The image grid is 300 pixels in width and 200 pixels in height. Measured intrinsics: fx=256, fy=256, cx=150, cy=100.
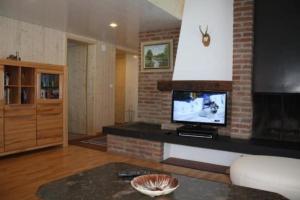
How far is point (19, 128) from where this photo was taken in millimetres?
3799

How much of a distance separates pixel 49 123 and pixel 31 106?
1.45 ft

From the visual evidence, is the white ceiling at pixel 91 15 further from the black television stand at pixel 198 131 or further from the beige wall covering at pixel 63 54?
the black television stand at pixel 198 131

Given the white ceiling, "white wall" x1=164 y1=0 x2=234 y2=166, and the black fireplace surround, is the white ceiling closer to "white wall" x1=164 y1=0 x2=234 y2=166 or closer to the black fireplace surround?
"white wall" x1=164 y1=0 x2=234 y2=166

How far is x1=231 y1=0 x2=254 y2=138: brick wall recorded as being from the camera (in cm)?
325

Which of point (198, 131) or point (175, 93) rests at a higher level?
point (175, 93)

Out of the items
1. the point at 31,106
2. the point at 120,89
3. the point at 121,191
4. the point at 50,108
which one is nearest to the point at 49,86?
the point at 50,108

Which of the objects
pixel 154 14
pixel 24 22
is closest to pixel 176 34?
pixel 154 14

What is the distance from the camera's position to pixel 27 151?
4145mm

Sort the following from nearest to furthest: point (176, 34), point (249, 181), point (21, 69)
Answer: point (249, 181) → point (21, 69) → point (176, 34)

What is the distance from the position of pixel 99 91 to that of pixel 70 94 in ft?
2.56

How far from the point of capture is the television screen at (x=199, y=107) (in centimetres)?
344

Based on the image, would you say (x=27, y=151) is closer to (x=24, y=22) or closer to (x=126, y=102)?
(x=24, y=22)

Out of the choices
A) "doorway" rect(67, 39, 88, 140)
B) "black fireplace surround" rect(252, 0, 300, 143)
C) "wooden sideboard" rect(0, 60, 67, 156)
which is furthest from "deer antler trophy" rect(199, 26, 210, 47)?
"doorway" rect(67, 39, 88, 140)

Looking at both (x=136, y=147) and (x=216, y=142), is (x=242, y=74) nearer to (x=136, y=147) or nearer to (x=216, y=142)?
(x=216, y=142)
